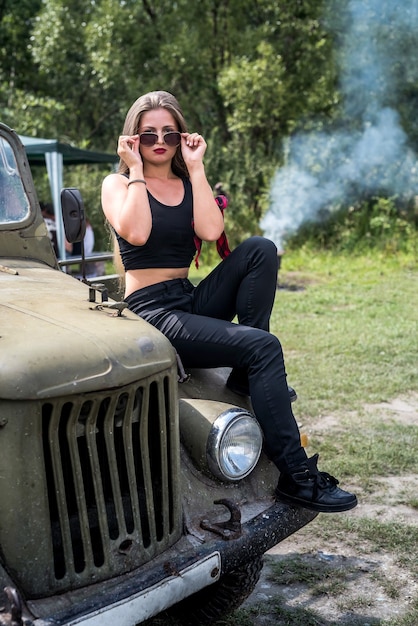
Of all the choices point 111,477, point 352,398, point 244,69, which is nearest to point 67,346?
point 111,477

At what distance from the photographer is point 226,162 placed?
17844 mm

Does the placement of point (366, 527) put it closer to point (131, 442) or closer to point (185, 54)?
point (131, 442)

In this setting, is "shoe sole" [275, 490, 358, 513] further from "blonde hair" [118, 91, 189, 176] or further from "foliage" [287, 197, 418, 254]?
"foliage" [287, 197, 418, 254]

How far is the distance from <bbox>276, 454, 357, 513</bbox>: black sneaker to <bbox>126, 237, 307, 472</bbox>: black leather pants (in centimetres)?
5

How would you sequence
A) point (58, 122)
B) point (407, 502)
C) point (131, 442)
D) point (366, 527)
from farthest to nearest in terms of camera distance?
point (58, 122) < point (407, 502) < point (366, 527) < point (131, 442)

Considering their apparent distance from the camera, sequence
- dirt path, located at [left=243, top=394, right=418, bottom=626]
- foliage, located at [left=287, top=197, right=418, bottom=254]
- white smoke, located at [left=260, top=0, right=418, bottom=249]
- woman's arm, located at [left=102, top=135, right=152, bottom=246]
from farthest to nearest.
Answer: white smoke, located at [left=260, top=0, right=418, bottom=249] → foliage, located at [left=287, top=197, right=418, bottom=254] → dirt path, located at [left=243, top=394, right=418, bottom=626] → woman's arm, located at [left=102, top=135, right=152, bottom=246]

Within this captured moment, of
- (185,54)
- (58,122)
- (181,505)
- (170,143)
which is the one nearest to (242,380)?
(181,505)

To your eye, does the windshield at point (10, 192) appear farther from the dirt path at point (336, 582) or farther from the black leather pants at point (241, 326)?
the dirt path at point (336, 582)

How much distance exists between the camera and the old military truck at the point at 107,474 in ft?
8.48

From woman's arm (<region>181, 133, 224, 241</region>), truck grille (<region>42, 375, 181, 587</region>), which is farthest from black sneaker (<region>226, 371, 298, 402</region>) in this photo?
truck grille (<region>42, 375, 181, 587</region>)

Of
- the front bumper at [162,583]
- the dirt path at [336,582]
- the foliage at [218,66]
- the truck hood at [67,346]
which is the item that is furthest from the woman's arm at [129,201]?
the foliage at [218,66]

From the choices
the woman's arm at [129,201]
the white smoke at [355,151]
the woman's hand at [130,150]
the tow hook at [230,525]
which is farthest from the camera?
the white smoke at [355,151]

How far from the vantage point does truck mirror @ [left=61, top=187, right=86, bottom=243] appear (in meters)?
3.82

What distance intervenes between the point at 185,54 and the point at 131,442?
1674cm
